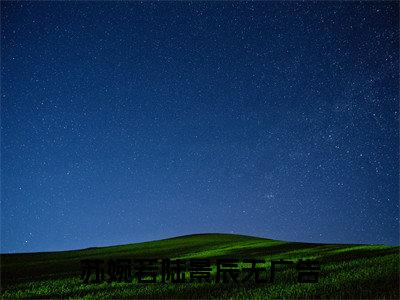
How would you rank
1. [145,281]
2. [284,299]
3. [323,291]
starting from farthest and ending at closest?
1. [145,281]
2. [323,291]
3. [284,299]

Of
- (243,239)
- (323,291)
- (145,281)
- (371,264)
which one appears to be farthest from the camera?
(243,239)

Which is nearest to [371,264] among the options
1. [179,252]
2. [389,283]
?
[389,283]

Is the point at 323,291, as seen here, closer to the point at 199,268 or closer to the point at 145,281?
the point at 199,268

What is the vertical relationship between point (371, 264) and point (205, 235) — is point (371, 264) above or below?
below

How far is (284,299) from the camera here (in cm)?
1628

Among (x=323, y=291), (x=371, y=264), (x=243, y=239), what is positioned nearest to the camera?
(x=323, y=291)

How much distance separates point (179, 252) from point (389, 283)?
1027 inches

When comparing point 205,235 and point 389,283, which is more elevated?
point 205,235

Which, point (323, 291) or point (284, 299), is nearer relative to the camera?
point (284, 299)

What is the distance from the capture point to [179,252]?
43.0 m

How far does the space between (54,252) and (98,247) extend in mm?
5659

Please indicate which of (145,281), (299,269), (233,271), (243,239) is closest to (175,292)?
(145,281)

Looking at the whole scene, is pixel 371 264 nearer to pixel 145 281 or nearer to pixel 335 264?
pixel 335 264

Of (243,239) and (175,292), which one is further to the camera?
(243,239)
